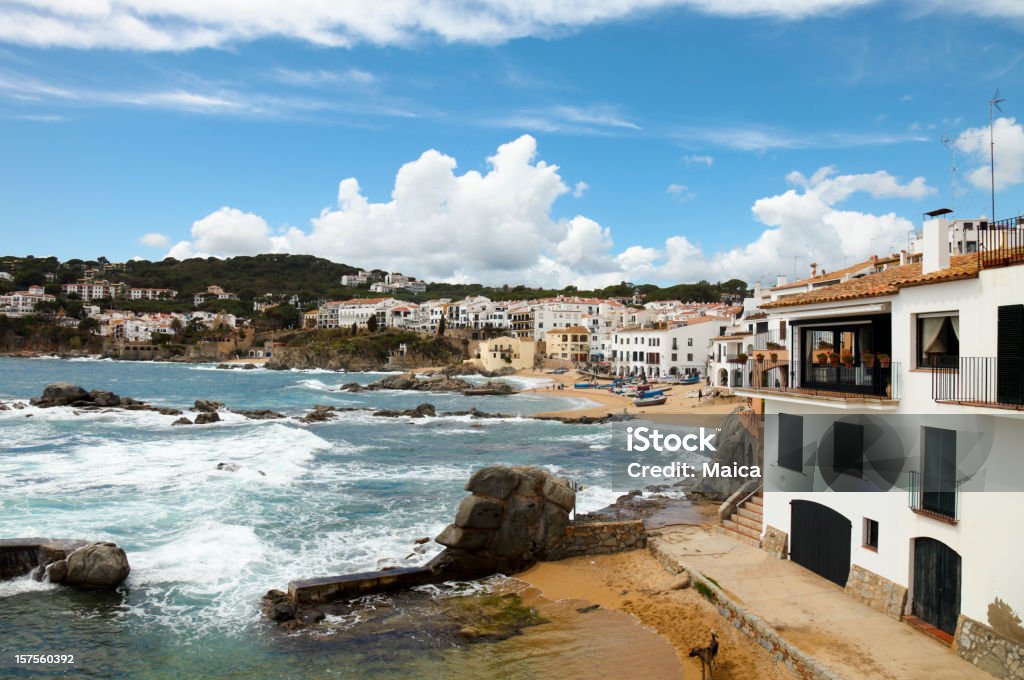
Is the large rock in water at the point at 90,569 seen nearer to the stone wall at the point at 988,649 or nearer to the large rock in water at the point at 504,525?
the large rock in water at the point at 504,525

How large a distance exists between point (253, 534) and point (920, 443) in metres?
17.3

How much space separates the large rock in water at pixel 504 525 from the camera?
15648 mm

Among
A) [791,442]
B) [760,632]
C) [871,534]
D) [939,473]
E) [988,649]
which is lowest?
[760,632]

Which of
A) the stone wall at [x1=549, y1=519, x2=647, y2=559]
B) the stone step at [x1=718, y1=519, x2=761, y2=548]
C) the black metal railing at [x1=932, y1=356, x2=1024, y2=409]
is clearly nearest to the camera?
the black metal railing at [x1=932, y1=356, x2=1024, y2=409]

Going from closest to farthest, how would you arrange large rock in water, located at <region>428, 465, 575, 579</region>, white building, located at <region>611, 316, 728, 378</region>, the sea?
1. the sea
2. large rock in water, located at <region>428, 465, 575, 579</region>
3. white building, located at <region>611, 316, 728, 378</region>

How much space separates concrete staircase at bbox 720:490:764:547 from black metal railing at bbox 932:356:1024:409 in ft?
22.9

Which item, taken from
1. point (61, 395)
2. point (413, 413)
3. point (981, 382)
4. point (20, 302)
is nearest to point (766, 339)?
point (413, 413)

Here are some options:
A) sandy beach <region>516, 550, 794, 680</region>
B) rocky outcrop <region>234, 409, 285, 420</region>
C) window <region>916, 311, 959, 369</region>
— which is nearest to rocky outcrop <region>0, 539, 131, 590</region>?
sandy beach <region>516, 550, 794, 680</region>

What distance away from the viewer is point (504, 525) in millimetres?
16047

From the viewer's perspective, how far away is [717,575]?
45.5 ft

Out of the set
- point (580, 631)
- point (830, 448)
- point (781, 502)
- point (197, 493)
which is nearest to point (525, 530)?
point (580, 631)

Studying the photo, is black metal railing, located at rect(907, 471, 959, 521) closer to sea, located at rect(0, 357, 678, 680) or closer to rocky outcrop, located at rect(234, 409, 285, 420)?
sea, located at rect(0, 357, 678, 680)

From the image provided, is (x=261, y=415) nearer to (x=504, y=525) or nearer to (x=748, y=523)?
(x=504, y=525)

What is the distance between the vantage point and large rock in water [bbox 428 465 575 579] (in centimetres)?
1565
